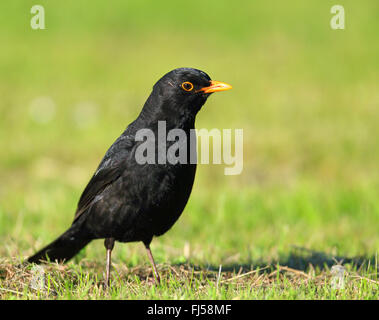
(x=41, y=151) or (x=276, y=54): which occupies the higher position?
(x=276, y=54)

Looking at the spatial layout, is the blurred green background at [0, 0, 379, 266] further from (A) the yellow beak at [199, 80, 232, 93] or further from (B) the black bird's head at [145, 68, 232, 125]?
(A) the yellow beak at [199, 80, 232, 93]

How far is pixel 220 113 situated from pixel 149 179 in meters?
8.67

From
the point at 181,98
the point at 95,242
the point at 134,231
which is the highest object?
the point at 181,98

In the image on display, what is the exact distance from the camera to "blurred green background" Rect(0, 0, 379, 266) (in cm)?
747

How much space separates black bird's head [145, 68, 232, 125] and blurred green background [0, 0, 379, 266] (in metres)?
1.47

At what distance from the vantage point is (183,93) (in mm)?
5008

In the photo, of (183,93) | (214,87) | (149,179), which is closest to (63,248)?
(149,179)

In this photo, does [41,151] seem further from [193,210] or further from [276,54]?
[276,54]

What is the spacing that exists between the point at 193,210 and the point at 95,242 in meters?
1.53

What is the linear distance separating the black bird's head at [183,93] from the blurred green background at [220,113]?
1.47 metres

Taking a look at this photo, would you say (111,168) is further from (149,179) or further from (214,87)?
(214,87)

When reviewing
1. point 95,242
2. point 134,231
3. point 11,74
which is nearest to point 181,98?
point 134,231
